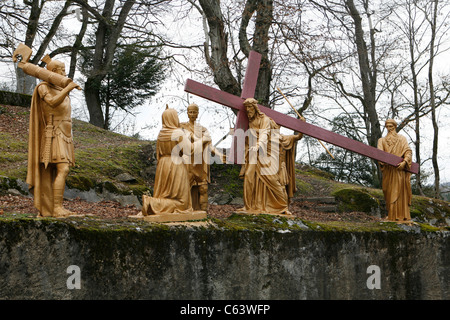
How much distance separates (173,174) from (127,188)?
4414 millimetres

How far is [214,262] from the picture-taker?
708 cm

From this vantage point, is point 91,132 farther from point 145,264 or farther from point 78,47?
point 145,264

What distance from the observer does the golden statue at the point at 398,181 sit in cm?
984

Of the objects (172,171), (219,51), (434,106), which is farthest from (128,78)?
(172,171)

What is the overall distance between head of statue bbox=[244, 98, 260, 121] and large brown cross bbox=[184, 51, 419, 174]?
0.14 metres

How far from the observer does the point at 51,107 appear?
6988 millimetres

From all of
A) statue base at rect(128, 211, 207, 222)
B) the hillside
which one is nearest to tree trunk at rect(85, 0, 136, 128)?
the hillside

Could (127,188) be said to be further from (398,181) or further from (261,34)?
(398,181)

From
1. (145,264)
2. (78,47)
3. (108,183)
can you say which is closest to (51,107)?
(145,264)

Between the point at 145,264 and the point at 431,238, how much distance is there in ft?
18.4
